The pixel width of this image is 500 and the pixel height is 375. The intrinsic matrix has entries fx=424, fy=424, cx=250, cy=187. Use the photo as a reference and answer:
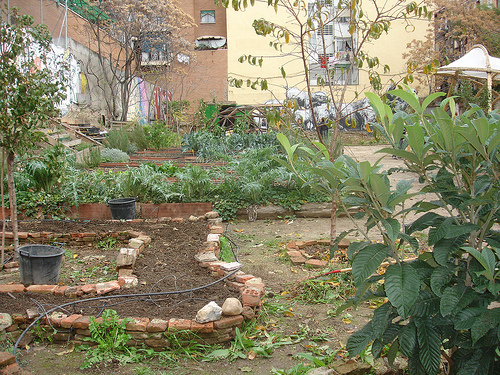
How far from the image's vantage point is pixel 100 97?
19.7 meters

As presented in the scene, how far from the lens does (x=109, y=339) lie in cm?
294

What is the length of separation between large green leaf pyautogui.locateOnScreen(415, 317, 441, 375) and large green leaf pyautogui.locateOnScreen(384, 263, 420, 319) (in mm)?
179

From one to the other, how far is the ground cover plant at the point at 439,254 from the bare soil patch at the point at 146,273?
6.13ft

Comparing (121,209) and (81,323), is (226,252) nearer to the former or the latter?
(121,209)

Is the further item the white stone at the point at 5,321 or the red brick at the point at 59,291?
the red brick at the point at 59,291

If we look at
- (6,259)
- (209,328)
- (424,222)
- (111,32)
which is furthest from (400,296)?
(111,32)

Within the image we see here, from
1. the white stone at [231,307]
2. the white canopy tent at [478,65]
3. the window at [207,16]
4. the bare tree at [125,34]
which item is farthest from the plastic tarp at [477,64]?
the window at [207,16]

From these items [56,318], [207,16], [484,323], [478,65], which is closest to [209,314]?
[56,318]

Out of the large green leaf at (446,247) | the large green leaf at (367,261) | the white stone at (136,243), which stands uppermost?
the large green leaf at (446,247)

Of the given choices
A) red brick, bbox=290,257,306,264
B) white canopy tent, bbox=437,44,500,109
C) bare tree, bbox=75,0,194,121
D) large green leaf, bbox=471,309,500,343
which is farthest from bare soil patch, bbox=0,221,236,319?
bare tree, bbox=75,0,194,121

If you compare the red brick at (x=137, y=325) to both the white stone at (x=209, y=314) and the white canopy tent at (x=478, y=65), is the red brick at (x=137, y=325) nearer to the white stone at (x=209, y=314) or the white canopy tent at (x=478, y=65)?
the white stone at (x=209, y=314)

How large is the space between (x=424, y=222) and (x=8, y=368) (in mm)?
2370

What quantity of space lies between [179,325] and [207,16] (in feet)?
89.9

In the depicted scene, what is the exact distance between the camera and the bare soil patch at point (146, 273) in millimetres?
3348
